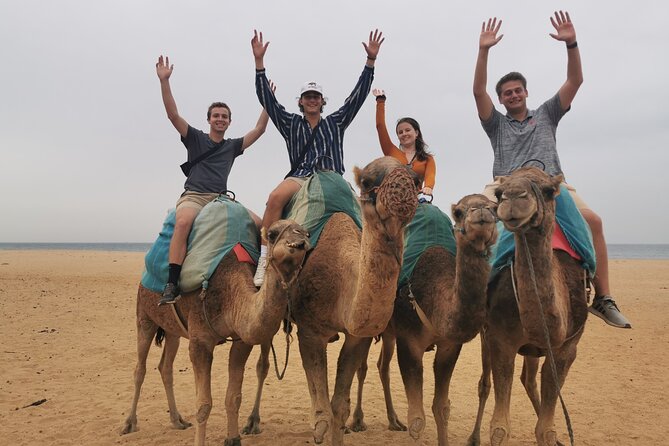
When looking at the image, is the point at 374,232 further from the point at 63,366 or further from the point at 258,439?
the point at 63,366

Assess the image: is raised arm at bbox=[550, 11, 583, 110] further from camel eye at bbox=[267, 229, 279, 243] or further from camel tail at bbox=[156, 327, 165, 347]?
camel tail at bbox=[156, 327, 165, 347]

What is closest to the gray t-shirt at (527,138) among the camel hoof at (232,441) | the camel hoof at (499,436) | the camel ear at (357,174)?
the camel ear at (357,174)

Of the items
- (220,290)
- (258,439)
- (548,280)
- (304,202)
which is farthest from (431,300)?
(258,439)

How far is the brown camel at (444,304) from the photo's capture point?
3754 millimetres

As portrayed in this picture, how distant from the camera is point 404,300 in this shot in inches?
197

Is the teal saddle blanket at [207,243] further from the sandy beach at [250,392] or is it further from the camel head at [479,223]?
the camel head at [479,223]

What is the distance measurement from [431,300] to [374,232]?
4.13 feet

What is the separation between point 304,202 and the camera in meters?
5.21

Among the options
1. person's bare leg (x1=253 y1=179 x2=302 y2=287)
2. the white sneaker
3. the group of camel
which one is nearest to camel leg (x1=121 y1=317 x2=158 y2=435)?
the group of camel

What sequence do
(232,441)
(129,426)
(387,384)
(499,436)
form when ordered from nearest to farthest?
(499,436) < (232,441) < (129,426) < (387,384)

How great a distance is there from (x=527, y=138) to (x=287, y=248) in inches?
106

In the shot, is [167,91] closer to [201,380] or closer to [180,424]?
[201,380]

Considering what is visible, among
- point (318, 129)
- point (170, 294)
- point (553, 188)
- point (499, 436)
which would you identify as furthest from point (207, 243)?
point (553, 188)

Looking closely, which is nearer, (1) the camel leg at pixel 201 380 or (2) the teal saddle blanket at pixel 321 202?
(2) the teal saddle blanket at pixel 321 202
